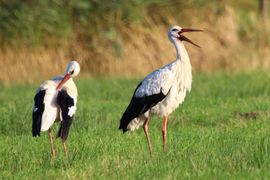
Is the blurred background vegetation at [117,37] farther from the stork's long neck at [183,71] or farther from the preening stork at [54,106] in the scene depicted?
the preening stork at [54,106]

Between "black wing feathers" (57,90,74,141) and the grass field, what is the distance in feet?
0.80

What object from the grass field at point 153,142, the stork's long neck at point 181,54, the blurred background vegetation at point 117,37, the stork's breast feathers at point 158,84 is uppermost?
the blurred background vegetation at point 117,37

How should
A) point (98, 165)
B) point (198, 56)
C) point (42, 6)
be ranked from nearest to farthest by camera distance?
point (98, 165)
point (42, 6)
point (198, 56)

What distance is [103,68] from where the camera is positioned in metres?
20.8

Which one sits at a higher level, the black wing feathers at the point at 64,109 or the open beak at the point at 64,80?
the open beak at the point at 64,80

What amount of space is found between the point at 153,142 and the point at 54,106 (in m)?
1.43

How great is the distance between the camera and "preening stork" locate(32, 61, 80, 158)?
371 inches

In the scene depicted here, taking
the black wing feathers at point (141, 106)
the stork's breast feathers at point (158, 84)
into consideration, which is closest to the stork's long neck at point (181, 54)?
the stork's breast feathers at point (158, 84)

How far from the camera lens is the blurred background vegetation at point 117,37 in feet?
65.2

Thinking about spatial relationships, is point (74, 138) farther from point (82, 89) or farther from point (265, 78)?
point (265, 78)

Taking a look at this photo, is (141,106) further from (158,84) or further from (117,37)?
(117,37)

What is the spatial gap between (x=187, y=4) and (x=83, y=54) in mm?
3112

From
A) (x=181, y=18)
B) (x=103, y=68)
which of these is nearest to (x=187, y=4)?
(x=181, y=18)

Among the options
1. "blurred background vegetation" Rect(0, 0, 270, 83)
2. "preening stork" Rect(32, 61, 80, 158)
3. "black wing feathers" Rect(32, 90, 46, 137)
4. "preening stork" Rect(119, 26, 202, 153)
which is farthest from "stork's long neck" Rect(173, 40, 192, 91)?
"blurred background vegetation" Rect(0, 0, 270, 83)
